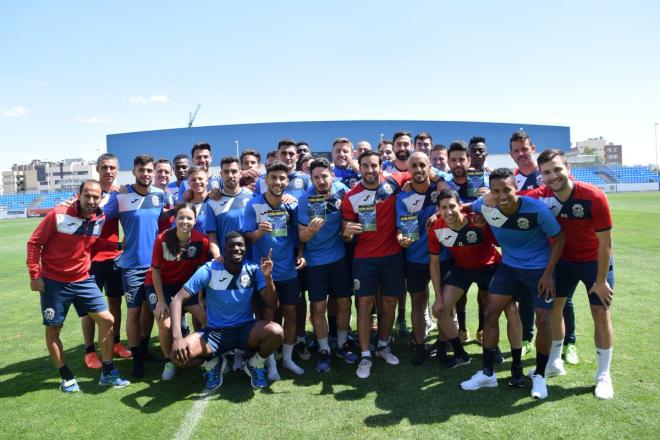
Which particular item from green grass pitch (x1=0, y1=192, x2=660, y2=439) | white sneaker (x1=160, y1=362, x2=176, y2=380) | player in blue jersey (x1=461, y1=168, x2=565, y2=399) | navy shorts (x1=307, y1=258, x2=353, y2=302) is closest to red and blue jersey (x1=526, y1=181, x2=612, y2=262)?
player in blue jersey (x1=461, y1=168, x2=565, y2=399)

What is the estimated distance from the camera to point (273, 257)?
196 inches

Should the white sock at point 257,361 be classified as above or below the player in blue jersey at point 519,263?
below

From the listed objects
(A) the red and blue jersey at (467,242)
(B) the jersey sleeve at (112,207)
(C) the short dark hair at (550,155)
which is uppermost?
(C) the short dark hair at (550,155)

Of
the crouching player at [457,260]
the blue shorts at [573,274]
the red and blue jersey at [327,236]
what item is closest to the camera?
the blue shorts at [573,274]

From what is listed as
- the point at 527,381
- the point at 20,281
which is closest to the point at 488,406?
the point at 527,381

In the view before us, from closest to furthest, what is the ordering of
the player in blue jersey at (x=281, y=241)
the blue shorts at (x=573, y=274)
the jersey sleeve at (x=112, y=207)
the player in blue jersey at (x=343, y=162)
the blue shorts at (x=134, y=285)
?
1. the blue shorts at (x=573, y=274)
2. the player in blue jersey at (x=281, y=241)
3. the blue shorts at (x=134, y=285)
4. the jersey sleeve at (x=112, y=207)
5. the player in blue jersey at (x=343, y=162)

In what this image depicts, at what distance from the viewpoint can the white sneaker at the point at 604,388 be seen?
3.99 m

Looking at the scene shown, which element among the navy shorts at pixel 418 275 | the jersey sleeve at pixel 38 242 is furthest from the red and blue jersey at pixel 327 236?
the jersey sleeve at pixel 38 242

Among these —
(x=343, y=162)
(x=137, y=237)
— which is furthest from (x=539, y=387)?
(x=137, y=237)

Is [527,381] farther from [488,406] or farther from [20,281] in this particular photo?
[20,281]

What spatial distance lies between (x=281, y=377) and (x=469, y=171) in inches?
124

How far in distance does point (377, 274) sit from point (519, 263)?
4.80 ft

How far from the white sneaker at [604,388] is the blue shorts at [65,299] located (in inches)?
196

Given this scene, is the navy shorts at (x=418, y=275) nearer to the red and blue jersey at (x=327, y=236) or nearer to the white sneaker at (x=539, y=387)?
the red and blue jersey at (x=327, y=236)
